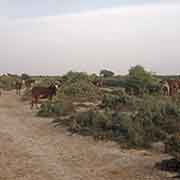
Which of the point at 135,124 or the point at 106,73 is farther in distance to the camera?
the point at 106,73

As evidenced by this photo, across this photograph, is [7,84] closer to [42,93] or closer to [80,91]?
[80,91]

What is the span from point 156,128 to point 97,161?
378 centimetres

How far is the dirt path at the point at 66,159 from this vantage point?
30.2ft

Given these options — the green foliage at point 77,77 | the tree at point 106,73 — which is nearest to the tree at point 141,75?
the green foliage at point 77,77

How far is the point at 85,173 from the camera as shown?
367 inches

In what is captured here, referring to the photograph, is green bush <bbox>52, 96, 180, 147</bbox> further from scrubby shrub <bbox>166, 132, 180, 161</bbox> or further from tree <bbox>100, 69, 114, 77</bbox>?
tree <bbox>100, 69, 114, 77</bbox>

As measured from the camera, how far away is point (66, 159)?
35.3 ft

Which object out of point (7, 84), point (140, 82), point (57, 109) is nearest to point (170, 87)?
point (140, 82)

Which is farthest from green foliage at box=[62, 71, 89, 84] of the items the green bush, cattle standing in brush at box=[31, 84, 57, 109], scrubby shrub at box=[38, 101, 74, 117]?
the green bush

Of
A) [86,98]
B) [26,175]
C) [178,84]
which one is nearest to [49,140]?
[26,175]

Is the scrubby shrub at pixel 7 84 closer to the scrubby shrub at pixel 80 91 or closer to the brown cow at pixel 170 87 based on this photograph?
the scrubby shrub at pixel 80 91

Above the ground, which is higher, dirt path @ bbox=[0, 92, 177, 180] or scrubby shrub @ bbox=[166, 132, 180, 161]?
scrubby shrub @ bbox=[166, 132, 180, 161]

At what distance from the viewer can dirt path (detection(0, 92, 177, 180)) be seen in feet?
30.2

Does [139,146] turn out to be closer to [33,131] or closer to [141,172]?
[141,172]
